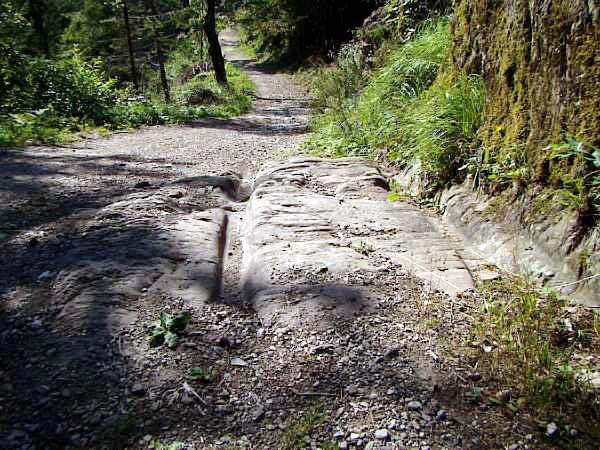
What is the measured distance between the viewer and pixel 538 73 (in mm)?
3254

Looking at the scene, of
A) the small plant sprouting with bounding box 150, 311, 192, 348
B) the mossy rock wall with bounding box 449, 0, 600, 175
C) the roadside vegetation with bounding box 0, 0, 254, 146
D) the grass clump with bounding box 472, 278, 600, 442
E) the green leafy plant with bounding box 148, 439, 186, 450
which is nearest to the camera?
the green leafy plant with bounding box 148, 439, 186, 450

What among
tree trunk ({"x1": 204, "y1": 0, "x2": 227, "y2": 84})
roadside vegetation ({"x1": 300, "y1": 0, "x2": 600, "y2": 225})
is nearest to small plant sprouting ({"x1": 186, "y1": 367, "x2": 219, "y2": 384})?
roadside vegetation ({"x1": 300, "y1": 0, "x2": 600, "y2": 225})

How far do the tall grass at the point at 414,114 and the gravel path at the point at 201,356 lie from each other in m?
1.49

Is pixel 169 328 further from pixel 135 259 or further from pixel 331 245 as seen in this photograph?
pixel 331 245

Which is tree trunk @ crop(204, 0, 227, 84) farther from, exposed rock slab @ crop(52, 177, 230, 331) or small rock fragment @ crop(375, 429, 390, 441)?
small rock fragment @ crop(375, 429, 390, 441)

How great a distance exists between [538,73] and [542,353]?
1.97m

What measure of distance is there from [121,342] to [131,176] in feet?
12.3

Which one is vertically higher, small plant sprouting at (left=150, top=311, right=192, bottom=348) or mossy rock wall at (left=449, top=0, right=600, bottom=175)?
mossy rock wall at (left=449, top=0, right=600, bottom=175)

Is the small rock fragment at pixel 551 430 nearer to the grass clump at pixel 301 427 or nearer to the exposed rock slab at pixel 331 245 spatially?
the grass clump at pixel 301 427

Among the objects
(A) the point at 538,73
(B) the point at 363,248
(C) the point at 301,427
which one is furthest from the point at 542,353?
(A) the point at 538,73

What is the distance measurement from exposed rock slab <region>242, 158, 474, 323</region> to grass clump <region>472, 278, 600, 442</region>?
41 centimetres

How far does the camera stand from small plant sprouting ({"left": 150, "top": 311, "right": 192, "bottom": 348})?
246 centimetres

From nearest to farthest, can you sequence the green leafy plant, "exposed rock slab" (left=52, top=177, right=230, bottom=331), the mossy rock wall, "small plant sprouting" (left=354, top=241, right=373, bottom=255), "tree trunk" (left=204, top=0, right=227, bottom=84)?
the green leafy plant
"exposed rock slab" (left=52, top=177, right=230, bottom=331)
the mossy rock wall
"small plant sprouting" (left=354, top=241, right=373, bottom=255)
"tree trunk" (left=204, top=0, right=227, bottom=84)

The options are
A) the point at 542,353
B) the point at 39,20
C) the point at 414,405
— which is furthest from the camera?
the point at 39,20
